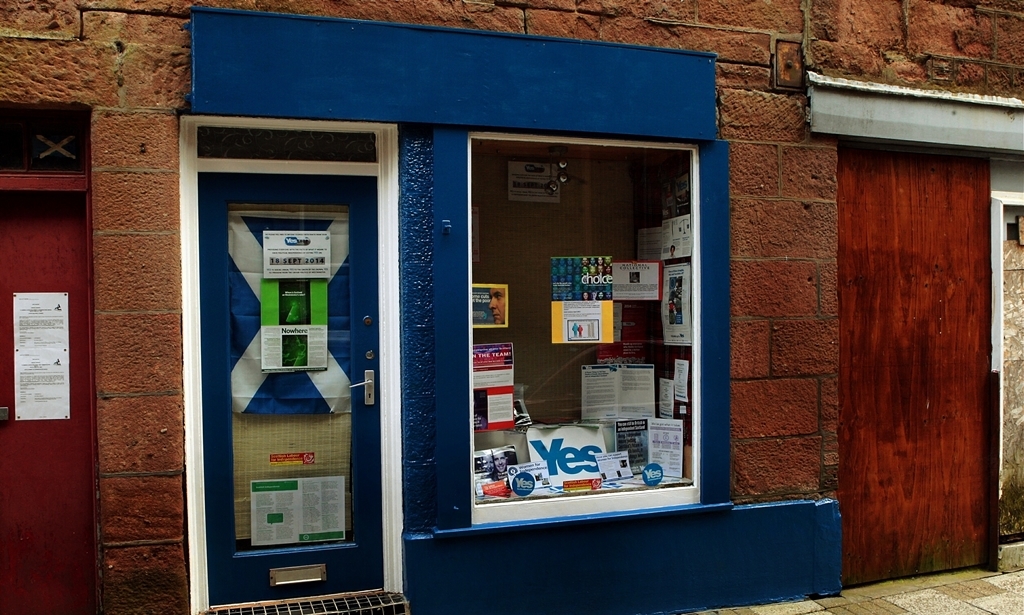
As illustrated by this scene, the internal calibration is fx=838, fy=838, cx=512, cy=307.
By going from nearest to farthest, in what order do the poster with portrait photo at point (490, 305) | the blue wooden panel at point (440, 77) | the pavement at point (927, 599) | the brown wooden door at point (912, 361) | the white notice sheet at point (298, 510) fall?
the blue wooden panel at point (440, 77) < the white notice sheet at point (298, 510) < the poster with portrait photo at point (490, 305) < the pavement at point (927, 599) < the brown wooden door at point (912, 361)

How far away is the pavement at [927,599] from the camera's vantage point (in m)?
4.50

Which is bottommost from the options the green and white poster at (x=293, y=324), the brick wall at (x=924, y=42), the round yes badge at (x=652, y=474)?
the round yes badge at (x=652, y=474)

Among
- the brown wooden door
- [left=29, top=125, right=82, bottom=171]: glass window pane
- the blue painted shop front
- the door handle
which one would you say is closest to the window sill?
the blue painted shop front

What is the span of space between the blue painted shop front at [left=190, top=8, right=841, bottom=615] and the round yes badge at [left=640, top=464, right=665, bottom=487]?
0.18 metres

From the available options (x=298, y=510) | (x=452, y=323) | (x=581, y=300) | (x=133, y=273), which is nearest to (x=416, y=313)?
(x=452, y=323)

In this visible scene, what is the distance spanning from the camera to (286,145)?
13.4ft

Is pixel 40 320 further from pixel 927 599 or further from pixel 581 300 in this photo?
pixel 927 599

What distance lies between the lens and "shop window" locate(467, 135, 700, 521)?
443 centimetres

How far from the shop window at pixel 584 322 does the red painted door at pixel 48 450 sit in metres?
1.85

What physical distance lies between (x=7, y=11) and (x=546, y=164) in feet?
8.48

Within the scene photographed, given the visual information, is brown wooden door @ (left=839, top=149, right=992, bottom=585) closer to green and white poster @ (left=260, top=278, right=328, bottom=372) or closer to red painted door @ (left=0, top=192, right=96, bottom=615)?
green and white poster @ (left=260, top=278, right=328, bottom=372)

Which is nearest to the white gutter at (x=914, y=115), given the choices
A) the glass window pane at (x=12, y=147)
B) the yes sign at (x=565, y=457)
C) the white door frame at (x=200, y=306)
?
the yes sign at (x=565, y=457)

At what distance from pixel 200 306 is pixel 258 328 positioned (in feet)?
0.94

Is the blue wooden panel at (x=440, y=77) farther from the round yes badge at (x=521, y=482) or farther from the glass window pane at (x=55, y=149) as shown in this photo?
the round yes badge at (x=521, y=482)
